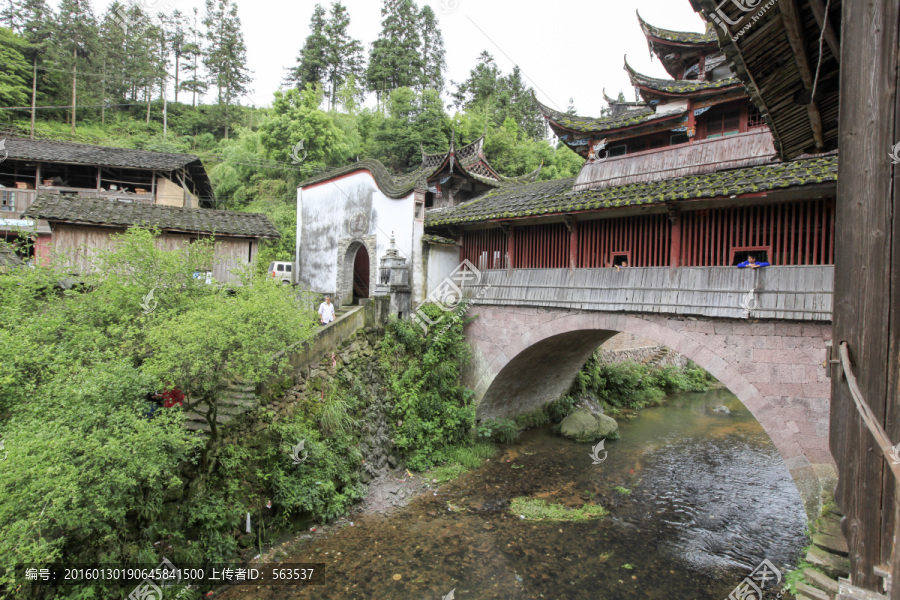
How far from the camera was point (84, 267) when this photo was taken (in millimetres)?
14016

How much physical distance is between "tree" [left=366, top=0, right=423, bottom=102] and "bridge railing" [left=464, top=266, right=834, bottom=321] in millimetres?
27654

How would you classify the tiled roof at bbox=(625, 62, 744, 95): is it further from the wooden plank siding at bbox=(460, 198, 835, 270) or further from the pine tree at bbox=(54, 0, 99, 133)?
the pine tree at bbox=(54, 0, 99, 133)

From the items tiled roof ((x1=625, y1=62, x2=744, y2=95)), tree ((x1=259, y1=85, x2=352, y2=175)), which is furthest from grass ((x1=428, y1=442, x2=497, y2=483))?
tree ((x1=259, y1=85, x2=352, y2=175))

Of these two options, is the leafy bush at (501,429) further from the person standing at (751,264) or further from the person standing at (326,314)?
the person standing at (751,264)

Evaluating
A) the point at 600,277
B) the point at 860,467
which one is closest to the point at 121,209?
the point at 600,277

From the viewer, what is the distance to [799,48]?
136 inches

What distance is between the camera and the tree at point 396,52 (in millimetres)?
34938

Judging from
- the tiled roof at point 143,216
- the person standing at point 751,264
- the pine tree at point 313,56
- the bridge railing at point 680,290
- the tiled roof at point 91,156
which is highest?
the pine tree at point 313,56

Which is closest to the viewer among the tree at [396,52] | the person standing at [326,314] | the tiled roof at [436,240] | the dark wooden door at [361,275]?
the person standing at [326,314]

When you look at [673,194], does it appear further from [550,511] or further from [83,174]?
[83,174]

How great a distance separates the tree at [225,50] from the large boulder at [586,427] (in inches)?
1427

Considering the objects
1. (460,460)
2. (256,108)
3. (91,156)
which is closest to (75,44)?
(256,108)

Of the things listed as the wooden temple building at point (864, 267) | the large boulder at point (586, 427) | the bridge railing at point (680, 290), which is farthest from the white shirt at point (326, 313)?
the wooden temple building at point (864, 267)

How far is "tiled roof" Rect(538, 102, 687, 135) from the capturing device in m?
10.7
